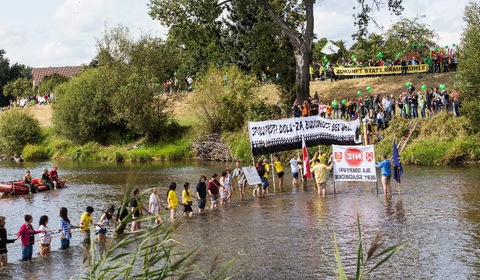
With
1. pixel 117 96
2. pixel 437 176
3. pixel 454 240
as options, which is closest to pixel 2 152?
pixel 117 96

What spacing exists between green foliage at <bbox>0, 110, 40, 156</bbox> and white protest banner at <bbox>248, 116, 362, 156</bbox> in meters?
43.4

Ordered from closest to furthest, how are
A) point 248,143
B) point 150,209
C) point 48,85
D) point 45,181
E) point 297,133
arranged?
point 150,209 → point 297,133 → point 45,181 → point 248,143 → point 48,85

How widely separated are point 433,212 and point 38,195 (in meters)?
21.2

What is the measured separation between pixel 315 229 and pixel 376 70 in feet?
132

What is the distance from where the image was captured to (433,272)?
1634cm

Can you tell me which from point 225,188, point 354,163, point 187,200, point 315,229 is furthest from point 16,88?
point 315,229

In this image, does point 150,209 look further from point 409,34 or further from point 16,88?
point 16,88

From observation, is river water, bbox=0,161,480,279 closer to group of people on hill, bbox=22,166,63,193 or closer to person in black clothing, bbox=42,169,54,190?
group of people on hill, bbox=22,166,63,193

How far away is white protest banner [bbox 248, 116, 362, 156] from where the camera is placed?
→ 3203cm

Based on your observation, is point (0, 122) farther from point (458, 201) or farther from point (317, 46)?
point (458, 201)

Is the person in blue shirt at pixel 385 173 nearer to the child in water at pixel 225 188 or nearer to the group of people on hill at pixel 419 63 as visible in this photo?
the child in water at pixel 225 188

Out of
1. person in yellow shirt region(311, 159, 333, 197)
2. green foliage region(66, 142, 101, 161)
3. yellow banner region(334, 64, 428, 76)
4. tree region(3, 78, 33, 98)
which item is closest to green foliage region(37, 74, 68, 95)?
tree region(3, 78, 33, 98)

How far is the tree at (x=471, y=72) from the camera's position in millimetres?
41188

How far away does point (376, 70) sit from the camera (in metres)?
59.7
